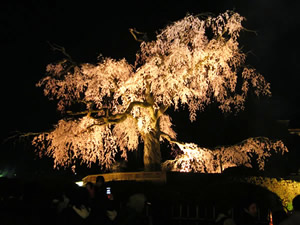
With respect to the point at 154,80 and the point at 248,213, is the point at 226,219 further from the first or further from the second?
the point at 154,80

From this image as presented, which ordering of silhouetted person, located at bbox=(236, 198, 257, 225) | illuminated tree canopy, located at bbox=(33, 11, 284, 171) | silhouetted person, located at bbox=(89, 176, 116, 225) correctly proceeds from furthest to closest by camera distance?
illuminated tree canopy, located at bbox=(33, 11, 284, 171), silhouetted person, located at bbox=(89, 176, 116, 225), silhouetted person, located at bbox=(236, 198, 257, 225)

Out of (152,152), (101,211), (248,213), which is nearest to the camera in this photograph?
(248,213)

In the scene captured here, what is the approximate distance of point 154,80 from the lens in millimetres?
14391

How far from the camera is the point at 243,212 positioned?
4492 mm

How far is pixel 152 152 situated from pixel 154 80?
10.0ft

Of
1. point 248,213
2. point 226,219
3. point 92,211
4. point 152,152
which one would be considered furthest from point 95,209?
point 152,152

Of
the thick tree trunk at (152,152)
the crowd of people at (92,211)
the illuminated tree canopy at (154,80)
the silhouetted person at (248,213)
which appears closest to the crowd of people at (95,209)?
the crowd of people at (92,211)

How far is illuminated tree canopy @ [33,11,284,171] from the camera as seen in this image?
1386 cm

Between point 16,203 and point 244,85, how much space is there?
11.0 meters

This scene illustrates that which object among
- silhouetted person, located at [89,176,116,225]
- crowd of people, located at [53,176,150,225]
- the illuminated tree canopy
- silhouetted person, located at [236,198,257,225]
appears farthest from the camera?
the illuminated tree canopy

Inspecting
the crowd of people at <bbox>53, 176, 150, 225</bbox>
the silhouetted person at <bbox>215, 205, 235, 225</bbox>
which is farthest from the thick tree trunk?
the silhouetted person at <bbox>215, 205, 235, 225</bbox>

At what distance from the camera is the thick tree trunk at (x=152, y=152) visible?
1506 cm

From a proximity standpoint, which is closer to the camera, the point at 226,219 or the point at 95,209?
the point at 226,219

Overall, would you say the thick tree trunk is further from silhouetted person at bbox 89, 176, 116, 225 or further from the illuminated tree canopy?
silhouetted person at bbox 89, 176, 116, 225
